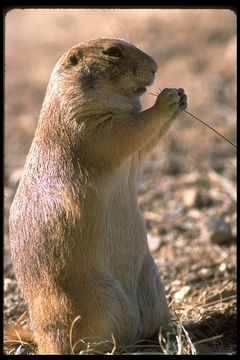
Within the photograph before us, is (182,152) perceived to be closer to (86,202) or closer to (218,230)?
(218,230)

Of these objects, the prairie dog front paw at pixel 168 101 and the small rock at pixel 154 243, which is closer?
the prairie dog front paw at pixel 168 101

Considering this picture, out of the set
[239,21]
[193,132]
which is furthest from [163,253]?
[193,132]

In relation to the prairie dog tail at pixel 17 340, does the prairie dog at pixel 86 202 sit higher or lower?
higher

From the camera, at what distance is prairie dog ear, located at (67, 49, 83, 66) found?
4.81 metres

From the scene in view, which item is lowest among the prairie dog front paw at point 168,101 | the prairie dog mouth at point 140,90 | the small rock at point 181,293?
the small rock at point 181,293

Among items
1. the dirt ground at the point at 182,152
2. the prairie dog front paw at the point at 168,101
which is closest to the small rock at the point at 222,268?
the dirt ground at the point at 182,152

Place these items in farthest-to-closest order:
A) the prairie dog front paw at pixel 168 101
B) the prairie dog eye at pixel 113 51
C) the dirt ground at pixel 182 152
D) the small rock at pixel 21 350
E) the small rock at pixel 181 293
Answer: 1. the small rock at pixel 181 293
2. the dirt ground at pixel 182 152
3. the prairie dog eye at pixel 113 51
4. the small rock at pixel 21 350
5. the prairie dog front paw at pixel 168 101

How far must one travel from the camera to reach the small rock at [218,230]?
23.8ft

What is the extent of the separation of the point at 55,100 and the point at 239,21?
145 cm

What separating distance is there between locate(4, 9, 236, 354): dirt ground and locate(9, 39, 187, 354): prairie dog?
435 millimetres

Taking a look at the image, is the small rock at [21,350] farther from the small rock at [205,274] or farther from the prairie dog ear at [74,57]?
the small rock at [205,274]

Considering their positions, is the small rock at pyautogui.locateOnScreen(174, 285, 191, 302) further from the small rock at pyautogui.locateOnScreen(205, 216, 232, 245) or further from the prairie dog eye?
the prairie dog eye

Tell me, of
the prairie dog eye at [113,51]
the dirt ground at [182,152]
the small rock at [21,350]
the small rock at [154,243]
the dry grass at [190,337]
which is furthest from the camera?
the small rock at [154,243]
